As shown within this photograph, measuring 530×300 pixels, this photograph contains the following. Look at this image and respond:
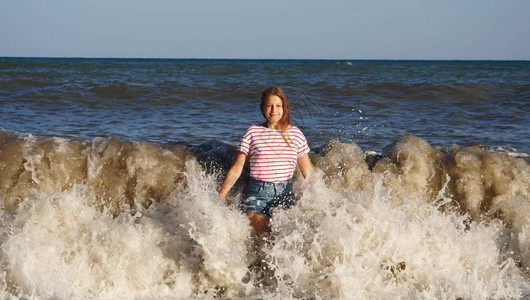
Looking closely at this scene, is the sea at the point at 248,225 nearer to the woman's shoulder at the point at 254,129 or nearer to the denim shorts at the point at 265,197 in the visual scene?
the denim shorts at the point at 265,197

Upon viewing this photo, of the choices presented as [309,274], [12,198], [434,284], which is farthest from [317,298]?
[12,198]

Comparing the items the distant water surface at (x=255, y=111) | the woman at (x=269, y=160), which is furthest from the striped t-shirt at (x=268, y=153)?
the distant water surface at (x=255, y=111)

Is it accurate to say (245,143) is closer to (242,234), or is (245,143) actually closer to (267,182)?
(267,182)

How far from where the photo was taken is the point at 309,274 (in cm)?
412

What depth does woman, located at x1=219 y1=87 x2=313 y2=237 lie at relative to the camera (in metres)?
4.58

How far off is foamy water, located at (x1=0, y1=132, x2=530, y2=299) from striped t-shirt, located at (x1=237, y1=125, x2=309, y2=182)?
27 cm

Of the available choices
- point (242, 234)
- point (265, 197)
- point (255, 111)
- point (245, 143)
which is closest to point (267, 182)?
point (265, 197)

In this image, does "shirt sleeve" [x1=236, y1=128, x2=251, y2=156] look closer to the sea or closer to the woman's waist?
the woman's waist

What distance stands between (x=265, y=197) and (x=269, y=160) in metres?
0.32

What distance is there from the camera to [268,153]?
463 centimetres

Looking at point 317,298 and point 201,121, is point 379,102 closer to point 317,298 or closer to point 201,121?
point 201,121

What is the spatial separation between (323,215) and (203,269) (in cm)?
108

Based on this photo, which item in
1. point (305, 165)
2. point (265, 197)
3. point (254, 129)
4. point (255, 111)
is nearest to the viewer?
point (265, 197)

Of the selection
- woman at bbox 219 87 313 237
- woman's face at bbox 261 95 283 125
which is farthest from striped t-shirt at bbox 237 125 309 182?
woman's face at bbox 261 95 283 125
